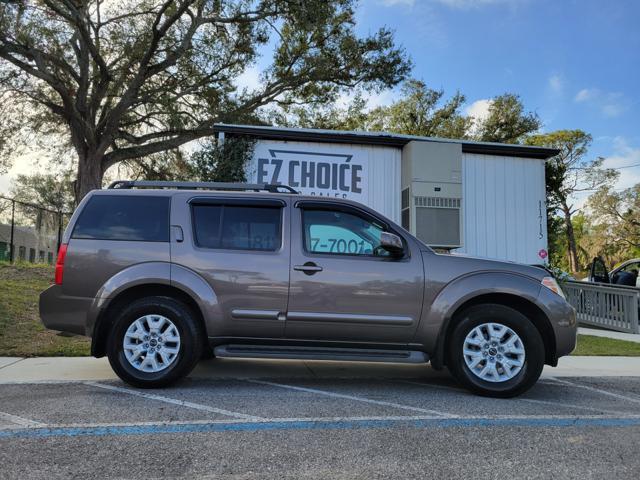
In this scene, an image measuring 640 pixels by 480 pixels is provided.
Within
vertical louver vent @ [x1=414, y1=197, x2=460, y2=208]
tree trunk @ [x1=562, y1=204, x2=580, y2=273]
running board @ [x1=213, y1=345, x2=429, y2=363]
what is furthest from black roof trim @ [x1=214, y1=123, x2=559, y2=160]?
tree trunk @ [x1=562, y1=204, x2=580, y2=273]

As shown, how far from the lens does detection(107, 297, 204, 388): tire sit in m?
4.75

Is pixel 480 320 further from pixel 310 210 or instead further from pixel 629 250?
pixel 629 250

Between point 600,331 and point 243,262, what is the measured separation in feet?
31.2

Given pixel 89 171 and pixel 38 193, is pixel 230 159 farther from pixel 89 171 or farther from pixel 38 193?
pixel 38 193

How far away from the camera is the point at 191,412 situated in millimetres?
4105

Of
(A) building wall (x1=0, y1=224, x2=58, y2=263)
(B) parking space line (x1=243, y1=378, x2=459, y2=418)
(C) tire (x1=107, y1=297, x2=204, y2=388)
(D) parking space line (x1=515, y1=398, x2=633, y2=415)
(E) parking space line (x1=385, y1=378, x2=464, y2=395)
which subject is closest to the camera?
(B) parking space line (x1=243, y1=378, x2=459, y2=418)

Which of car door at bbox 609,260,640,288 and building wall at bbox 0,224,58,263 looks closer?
car door at bbox 609,260,640,288

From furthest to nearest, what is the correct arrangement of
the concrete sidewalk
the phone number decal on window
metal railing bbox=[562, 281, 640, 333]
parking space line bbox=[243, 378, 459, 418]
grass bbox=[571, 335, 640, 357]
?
metal railing bbox=[562, 281, 640, 333]
grass bbox=[571, 335, 640, 357]
the concrete sidewalk
the phone number decal on window
parking space line bbox=[243, 378, 459, 418]

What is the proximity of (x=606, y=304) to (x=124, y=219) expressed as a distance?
10.9 meters

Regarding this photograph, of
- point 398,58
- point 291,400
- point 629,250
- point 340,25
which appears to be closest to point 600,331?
point 291,400

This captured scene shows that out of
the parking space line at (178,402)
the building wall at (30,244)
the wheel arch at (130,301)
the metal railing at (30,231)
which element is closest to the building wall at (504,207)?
the wheel arch at (130,301)

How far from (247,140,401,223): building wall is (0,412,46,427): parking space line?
7.13 metres

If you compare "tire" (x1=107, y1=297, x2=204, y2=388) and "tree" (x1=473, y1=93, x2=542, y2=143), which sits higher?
"tree" (x1=473, y1=93, x2=542, y2=143)

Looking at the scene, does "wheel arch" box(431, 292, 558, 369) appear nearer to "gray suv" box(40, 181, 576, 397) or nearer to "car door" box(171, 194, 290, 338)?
"gray suv" box(40, 181, 576, 397)
